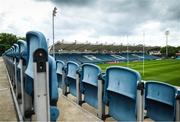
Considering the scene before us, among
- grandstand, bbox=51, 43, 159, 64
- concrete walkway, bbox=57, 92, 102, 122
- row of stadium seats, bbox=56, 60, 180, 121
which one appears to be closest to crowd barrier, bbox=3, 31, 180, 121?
row of stadium seats, bbox=56, 60, 180, 121

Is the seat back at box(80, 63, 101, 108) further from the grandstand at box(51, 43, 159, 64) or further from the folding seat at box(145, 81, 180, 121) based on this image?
the grandstand at box(51, 43, 159, 64)

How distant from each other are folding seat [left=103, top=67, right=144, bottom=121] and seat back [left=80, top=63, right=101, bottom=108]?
42 cm

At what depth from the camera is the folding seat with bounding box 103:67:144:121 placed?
3143 millimetres

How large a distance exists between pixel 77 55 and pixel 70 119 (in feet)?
175

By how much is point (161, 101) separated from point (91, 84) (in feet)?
4.10

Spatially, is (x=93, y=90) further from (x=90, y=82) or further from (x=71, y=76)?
(x=71, y=76)

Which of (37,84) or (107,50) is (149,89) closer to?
(37,84)

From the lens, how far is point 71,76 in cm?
585

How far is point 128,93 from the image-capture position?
329 centimetres

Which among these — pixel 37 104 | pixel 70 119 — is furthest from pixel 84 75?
pixel 37 104

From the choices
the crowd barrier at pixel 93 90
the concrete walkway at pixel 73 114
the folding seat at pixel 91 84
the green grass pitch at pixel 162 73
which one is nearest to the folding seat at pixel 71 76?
the crowd barrier at pixel 93 90

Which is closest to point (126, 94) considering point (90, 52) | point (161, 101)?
point (161, 101)

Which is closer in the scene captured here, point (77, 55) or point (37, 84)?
point (37, 84)

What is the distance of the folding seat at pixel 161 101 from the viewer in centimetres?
394
